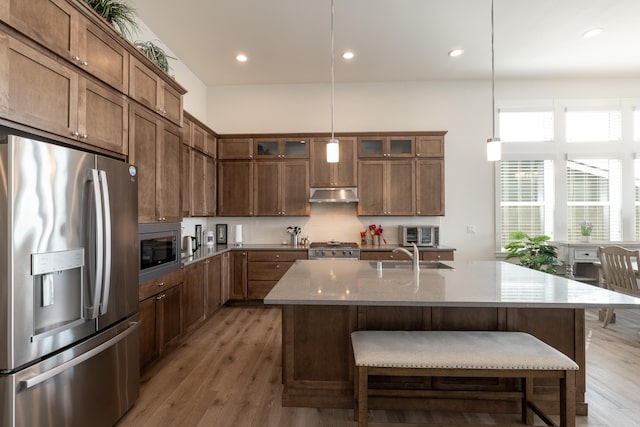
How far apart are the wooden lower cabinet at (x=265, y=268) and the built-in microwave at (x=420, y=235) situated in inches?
60.3

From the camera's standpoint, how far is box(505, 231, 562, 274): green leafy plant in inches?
177

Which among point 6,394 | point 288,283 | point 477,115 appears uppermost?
point 477,115

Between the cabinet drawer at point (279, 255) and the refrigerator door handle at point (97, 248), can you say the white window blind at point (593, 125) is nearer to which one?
the cabinet drawer at point (279, 255)

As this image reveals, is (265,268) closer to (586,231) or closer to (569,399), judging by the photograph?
(569,399)

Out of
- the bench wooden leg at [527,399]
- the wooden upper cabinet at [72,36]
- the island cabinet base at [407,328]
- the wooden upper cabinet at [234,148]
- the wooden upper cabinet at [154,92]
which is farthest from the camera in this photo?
the wooden upper cabinet at [234,148]

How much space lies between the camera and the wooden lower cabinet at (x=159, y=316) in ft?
8.21

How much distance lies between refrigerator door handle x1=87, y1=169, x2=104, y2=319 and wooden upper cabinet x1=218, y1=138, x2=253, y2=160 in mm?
3214

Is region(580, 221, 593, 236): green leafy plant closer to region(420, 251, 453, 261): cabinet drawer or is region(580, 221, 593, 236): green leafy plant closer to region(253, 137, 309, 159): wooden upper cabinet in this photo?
region(420, 251, 453, 261): cabinet drawer

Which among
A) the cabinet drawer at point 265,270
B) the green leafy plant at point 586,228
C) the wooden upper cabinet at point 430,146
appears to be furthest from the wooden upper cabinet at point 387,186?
the green leafy plant at point 586,228

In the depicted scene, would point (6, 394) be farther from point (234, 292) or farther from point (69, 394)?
point (234, 292)

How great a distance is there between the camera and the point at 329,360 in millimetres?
2160

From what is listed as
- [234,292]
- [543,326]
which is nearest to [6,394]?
[543,326]

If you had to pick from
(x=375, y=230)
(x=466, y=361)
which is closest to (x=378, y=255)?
(x=375, y=230)

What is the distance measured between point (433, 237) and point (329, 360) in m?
3.12
